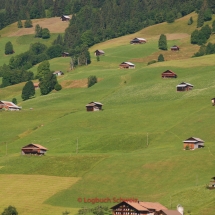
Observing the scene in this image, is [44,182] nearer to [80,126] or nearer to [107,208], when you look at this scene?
[107,208]

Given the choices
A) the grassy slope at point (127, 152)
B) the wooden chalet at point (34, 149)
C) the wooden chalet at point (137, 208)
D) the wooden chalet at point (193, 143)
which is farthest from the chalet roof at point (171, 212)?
the wooden chalet at point (34, 149)

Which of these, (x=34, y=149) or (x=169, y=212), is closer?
(x=169, y=212)

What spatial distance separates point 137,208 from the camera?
12200 cm

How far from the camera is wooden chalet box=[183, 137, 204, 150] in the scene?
15750 centimetres

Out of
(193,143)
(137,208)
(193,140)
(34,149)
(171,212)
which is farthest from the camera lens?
(34,149)

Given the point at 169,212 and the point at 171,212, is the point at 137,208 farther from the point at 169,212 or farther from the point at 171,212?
the point at 171,212

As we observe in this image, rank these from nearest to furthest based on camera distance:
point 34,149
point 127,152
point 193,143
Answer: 1. point 193,143
2. point 127,152
3. point 34,149

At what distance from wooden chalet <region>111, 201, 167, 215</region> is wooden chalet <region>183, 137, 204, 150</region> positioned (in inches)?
1344

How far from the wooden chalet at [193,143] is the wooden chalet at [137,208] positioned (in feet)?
112

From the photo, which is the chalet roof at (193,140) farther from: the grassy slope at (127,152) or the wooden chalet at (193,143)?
the grassy slope at (127,152)

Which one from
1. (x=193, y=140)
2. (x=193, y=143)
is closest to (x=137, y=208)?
(x=193, y=143)

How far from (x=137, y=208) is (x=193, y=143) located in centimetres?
3781

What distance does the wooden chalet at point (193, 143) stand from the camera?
6201 inches

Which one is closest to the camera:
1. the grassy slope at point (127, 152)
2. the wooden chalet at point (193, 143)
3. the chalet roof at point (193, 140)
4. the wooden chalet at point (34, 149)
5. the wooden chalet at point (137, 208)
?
the wooden chalet at point (137, 208)
